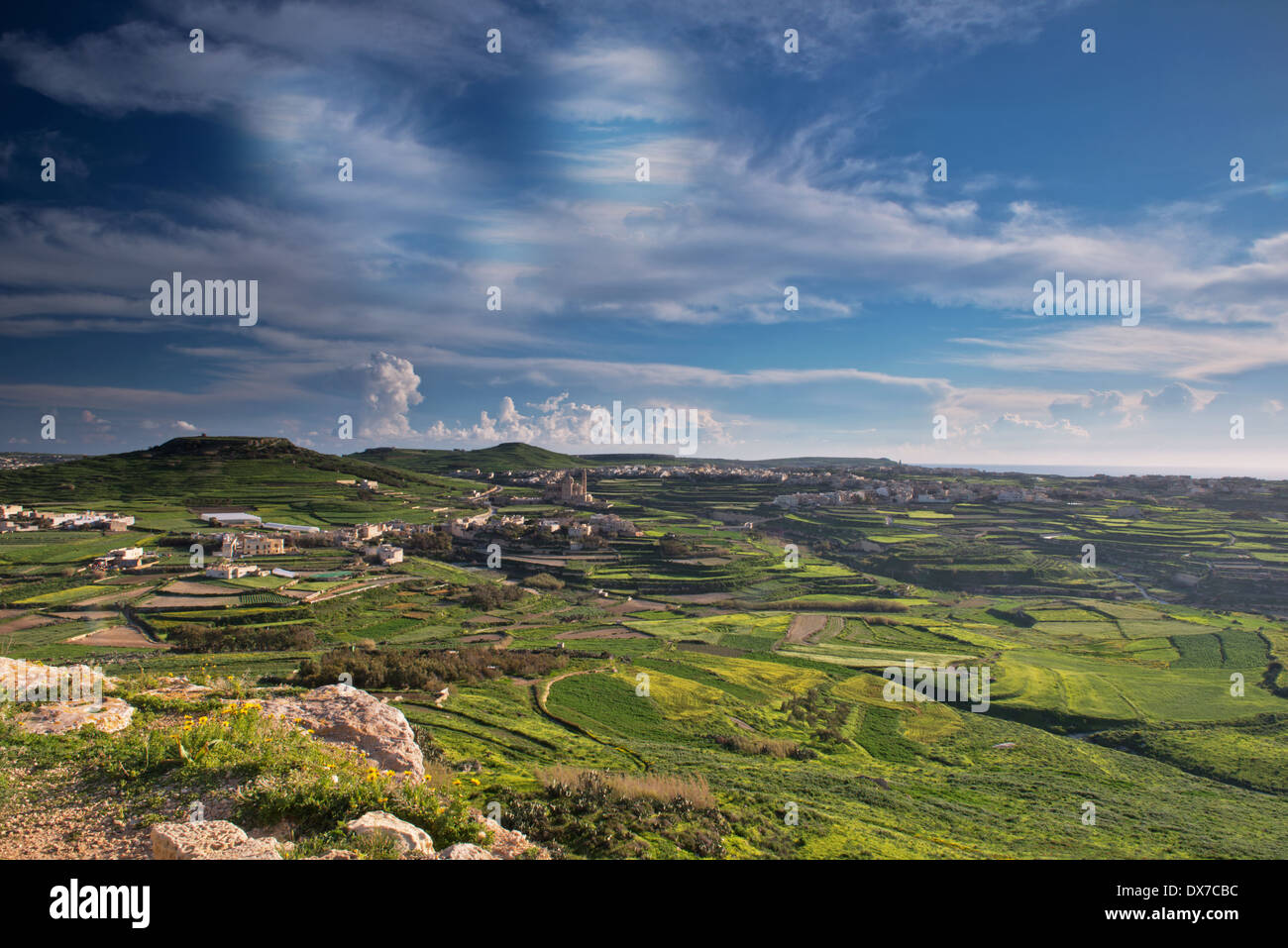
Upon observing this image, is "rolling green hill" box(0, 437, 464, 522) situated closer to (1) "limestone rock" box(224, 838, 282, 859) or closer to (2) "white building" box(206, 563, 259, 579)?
(2) "white building" box(206, 563, 259, 579)

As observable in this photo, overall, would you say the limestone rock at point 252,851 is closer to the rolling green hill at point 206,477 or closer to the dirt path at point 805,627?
the dirt path at point 805,627

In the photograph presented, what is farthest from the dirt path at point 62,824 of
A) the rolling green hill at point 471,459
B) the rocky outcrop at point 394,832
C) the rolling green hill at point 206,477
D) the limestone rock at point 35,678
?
the rolling green hill at point 471,459

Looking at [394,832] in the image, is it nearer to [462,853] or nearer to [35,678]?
[462,853]

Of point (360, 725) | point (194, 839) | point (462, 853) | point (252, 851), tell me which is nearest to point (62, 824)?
point (194, 839)

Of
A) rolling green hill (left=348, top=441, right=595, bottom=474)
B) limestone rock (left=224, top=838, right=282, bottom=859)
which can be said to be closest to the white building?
limestone rock (left=224, top=838, right=282, bottom=859)
